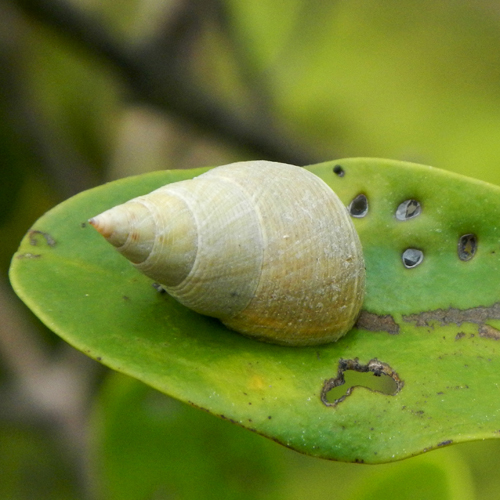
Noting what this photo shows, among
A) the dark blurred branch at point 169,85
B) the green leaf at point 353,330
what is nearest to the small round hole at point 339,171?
the green leaf at point 353,330

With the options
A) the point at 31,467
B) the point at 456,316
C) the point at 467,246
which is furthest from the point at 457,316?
the point at 31,467

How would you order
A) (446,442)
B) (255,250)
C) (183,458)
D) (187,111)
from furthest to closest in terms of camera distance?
(187,111), (183,458), (255,250), (446,442)

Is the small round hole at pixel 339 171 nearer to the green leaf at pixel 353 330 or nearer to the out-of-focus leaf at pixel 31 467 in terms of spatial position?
the green leaf at pixel 353 330

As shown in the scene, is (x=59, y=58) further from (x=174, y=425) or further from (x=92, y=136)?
(x=174, y=425)

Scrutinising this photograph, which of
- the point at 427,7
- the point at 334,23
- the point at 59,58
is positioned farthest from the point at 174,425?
the point at 427,7

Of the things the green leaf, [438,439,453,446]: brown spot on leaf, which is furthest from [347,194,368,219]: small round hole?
[438,439,453,446]: brown spot on leaf

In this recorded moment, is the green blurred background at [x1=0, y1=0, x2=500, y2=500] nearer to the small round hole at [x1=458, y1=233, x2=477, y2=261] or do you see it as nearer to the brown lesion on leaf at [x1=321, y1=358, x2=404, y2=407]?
the brown lesion on leaf at [x1=321, y1=358, x2=404, y2=407]

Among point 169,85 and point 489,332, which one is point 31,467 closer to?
point 169,85
